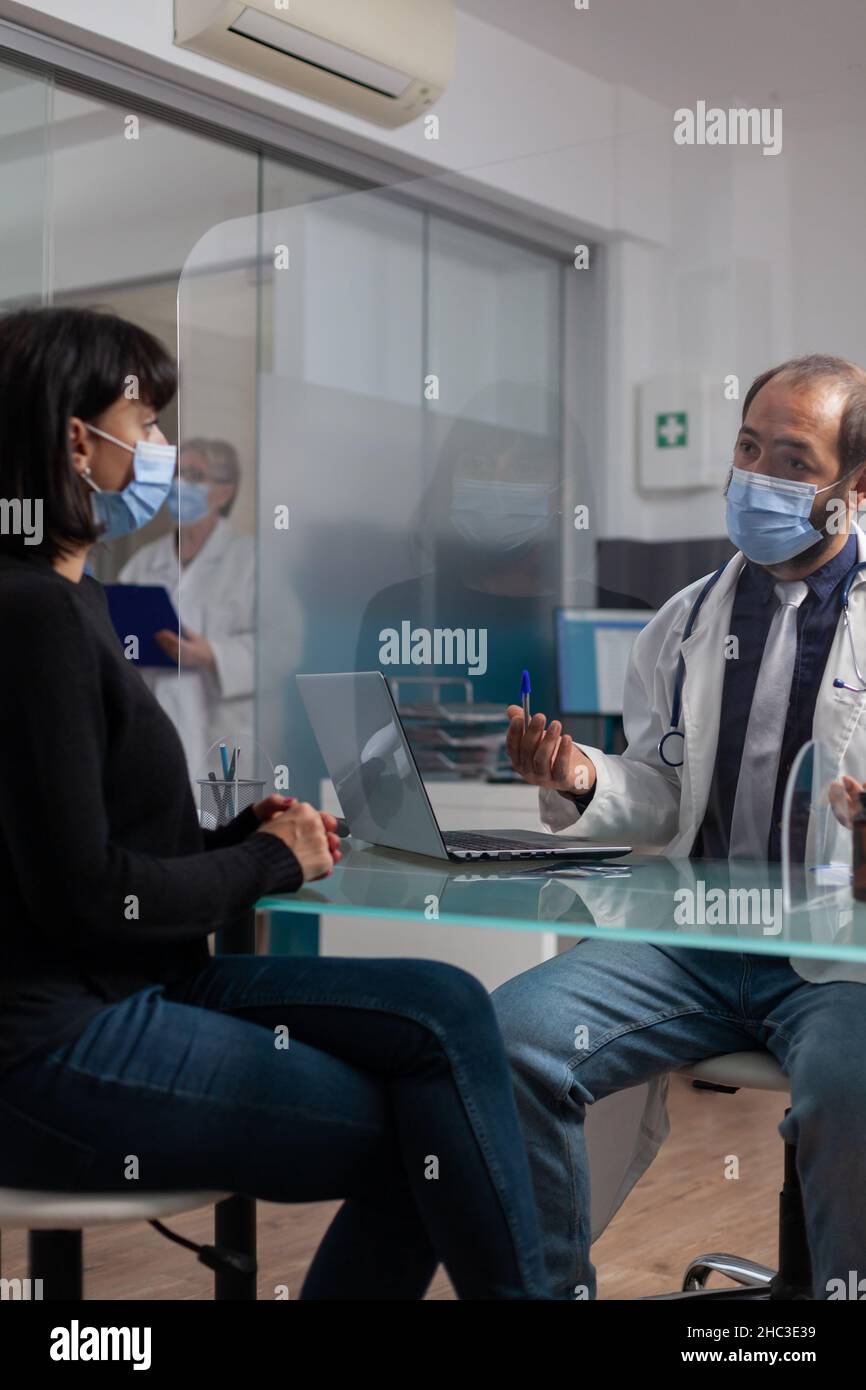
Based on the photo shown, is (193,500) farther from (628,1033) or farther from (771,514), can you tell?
A: (628,1033)

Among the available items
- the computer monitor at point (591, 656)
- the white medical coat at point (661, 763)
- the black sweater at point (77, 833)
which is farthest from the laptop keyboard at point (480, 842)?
the computer monitor at point (591, 656)

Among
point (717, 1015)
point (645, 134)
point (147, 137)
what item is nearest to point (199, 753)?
point (147, 137)

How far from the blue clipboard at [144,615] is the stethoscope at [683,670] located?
1.59 metres

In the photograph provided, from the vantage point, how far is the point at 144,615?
340 centimetres

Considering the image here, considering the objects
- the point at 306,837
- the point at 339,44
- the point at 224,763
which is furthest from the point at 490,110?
the point at 306,837

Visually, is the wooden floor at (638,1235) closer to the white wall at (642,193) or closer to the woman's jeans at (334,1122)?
the woman's jeans at (334,1122)

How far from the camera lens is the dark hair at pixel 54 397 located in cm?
136

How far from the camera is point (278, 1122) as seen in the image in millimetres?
1263

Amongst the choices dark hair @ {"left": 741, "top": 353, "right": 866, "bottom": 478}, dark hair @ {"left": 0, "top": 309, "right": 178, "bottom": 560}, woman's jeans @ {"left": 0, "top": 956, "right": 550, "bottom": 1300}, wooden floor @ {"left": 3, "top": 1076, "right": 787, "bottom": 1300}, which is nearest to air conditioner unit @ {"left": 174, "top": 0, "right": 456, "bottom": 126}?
dark hair @ {"left": 741, "top": 353, "right": 866, "bottom": 478}

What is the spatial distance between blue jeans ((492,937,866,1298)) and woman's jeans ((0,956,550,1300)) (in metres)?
0.36

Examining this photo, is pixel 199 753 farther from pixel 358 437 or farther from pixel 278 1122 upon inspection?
pixel 278 1122

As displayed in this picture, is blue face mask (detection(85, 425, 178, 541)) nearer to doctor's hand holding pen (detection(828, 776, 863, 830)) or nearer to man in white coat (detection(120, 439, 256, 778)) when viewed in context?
doctor's hand holding pen (detection(828, 776, 863, 830))

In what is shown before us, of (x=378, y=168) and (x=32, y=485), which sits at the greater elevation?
(x=378, y=168)
